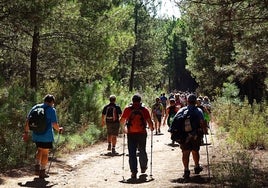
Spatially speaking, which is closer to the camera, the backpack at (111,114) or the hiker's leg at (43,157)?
the hiker's leg at (43,157)

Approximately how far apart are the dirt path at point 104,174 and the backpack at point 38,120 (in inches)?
48.7

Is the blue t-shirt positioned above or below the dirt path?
above

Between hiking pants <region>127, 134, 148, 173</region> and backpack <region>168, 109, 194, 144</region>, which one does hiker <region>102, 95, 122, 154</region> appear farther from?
backpack <region>168, 109, 194, 144</region>

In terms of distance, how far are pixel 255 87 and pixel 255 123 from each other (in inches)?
784

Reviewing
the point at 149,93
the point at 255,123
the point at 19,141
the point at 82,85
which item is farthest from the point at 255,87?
the point at 19,141

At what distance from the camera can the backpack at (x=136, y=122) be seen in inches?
411

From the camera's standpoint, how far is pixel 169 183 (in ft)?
31.1

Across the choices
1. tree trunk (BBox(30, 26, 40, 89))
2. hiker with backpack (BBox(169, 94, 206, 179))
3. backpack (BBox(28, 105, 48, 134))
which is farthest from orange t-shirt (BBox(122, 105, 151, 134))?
tree trunk (BBox(30, 26, 40, 89))

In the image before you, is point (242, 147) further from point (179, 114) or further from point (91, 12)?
point (91, 12)

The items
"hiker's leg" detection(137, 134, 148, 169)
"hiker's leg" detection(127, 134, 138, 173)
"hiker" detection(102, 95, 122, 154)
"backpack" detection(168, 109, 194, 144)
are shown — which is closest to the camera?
"backpack" detection(168, 109, 194, 144)

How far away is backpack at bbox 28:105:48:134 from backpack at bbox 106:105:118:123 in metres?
5.12

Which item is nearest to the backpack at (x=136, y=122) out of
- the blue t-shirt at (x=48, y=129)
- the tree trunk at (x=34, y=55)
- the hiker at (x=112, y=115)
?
the blue t-shirt at (x=48, y=129)

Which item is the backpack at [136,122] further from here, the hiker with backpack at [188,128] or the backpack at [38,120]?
the backpack at [38,120]

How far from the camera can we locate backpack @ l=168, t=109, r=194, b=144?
9.66 meters
